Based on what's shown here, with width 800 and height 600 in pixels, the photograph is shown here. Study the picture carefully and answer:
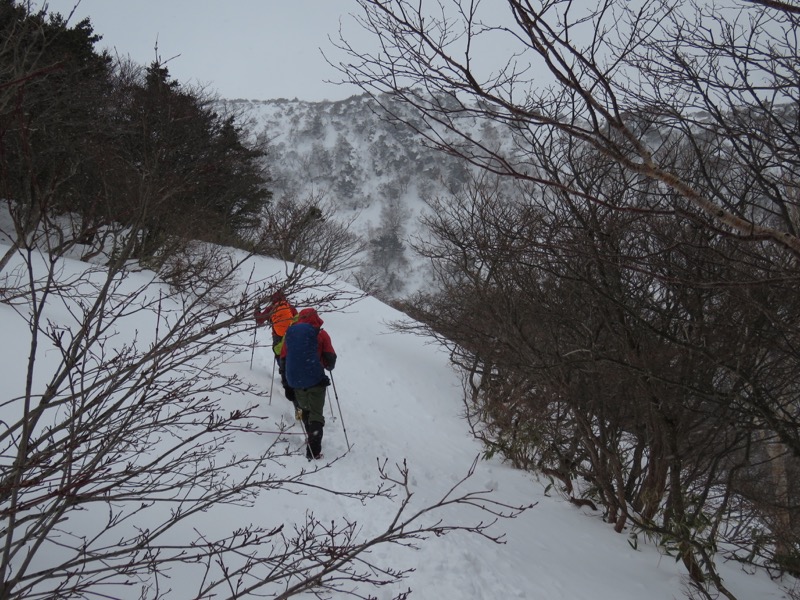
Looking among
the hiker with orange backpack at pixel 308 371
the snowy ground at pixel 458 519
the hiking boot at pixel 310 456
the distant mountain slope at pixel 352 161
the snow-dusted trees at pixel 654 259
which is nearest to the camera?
the snow-dusted trees at pixel 654 259

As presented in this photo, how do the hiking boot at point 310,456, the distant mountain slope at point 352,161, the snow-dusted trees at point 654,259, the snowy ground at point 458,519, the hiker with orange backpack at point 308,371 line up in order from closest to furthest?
1. the snow-dusted trees at point 654,259
2. the snowy ground at point 458,519
3. the hiking boot at point 310,456
4. the hiker with orange backpack at point 308,371
5. the distant mountain slope at point 352,161

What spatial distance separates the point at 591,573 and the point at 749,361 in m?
2.35

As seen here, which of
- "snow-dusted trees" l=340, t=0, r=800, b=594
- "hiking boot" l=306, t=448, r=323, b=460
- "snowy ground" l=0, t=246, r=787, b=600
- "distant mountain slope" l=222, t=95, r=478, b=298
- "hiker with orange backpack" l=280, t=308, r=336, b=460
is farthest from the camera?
"distant mountain slope" l=222, t=95, r=478, b=298

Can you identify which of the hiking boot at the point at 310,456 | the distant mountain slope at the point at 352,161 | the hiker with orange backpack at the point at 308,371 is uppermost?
the distant mountain slope at the point at 352,161

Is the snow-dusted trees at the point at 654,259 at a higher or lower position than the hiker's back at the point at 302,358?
higher

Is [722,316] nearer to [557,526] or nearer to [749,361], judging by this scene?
[749,361]

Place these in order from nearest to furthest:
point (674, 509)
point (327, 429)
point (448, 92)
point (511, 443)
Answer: point (448, 92) → point (674, 509) → point (327, 429) → point (511, 443)

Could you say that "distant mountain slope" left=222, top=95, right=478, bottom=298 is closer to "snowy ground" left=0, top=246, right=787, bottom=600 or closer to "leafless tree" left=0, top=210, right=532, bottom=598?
"snowy ground" left=0, top=246, right=787, bottom=600

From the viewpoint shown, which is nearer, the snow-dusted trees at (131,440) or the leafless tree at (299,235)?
the snow-dusted trees at (131,440)

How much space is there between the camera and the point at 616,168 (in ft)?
14.9

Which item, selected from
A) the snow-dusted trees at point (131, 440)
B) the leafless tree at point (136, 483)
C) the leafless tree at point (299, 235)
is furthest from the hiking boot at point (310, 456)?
the leafless tree at point (299, 235)

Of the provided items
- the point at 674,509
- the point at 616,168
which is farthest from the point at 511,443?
the point at 616,168

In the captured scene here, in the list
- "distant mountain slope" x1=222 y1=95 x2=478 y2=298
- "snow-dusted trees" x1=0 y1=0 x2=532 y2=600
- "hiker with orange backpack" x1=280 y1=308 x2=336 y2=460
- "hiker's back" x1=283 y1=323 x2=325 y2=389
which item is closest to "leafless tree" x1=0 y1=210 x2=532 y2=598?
"snow-dusted trees" x1=0 y1=0 x2=532 y2=600

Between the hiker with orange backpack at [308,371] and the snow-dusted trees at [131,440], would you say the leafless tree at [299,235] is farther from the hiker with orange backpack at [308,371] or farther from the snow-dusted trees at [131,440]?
the hiker with orange backpack at [308,371]
